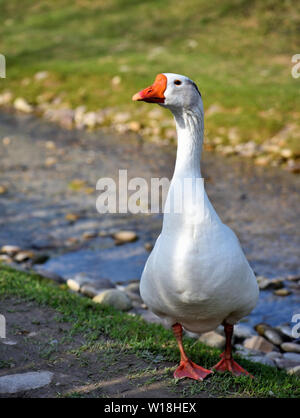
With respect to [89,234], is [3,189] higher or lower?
higher

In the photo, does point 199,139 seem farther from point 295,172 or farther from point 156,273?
point 295,172

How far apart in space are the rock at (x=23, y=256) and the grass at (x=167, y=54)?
289 inches

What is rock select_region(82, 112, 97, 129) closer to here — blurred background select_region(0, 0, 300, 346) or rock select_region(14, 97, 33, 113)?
blurred background select_region(0, 0, 300, 346)

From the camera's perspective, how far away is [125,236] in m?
9.96

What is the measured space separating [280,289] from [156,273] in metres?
4.22

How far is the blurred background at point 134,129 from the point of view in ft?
31.1

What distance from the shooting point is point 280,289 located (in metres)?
8.15

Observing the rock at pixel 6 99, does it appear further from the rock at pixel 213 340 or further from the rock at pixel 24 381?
the rock at pixel 24 381

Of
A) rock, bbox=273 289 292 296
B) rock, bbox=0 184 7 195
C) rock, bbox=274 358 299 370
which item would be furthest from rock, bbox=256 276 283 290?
rock, bbox=0 184 7 195

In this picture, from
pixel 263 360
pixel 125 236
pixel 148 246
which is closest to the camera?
pixel 263 360

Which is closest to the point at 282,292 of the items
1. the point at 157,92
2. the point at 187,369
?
the point at 187,369

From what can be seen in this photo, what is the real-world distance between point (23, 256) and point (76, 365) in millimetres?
4398

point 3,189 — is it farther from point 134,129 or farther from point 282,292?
point 282,292
